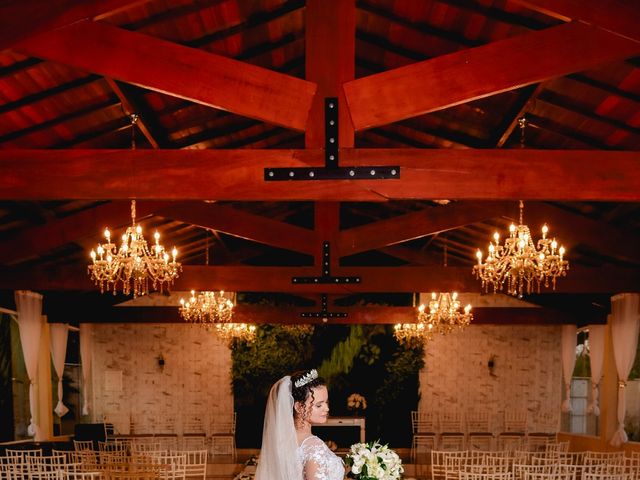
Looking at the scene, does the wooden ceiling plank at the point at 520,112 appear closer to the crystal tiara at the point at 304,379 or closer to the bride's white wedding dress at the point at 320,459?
the crystal tiara at the point at 304,379

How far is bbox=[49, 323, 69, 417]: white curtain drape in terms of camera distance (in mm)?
15164

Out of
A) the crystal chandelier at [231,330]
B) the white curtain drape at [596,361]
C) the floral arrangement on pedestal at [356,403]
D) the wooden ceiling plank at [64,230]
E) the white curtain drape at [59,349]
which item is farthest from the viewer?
the floral arrangement on pedestal at [356,403]

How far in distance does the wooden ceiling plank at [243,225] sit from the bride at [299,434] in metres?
4.81

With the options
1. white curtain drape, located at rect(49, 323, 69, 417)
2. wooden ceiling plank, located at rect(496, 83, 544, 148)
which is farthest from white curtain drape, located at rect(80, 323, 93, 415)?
wooden ceiling plank, located at rect(496, 83, 544, 148)

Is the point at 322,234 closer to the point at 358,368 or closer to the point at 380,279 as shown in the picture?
the point at 380,279

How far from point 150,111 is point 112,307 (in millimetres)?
7949

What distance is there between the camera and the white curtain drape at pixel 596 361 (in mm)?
14391

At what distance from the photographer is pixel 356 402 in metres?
17.0

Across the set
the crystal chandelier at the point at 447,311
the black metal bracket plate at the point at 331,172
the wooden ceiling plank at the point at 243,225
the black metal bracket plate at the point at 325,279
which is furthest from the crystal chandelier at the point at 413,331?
the black metal bracket plate at the point at 331,172

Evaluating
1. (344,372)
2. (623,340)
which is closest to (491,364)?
(344,372)

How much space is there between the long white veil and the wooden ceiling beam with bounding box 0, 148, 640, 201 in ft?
4.84

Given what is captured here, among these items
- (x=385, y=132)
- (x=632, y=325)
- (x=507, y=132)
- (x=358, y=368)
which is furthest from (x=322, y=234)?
(x=358, y=368)

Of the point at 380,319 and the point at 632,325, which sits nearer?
the point at 632,325

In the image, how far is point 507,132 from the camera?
823cm
